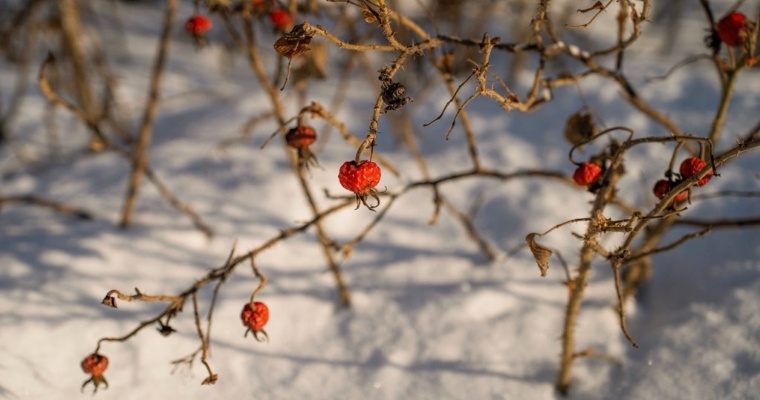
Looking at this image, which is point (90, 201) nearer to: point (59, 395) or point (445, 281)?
point (59, 395)

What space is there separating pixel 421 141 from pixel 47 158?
1698 mm

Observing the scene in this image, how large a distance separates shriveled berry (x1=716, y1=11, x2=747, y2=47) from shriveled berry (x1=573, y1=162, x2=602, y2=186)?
1.08 ft

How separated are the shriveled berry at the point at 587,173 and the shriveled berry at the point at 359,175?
1.38ft

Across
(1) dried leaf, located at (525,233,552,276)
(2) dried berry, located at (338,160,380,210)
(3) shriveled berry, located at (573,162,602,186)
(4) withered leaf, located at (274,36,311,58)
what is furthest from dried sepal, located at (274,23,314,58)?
(3) shriveled berry, located at (573,162,602,186)

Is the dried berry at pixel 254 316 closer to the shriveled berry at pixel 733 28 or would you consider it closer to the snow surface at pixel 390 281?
the snow surface at pixel 390 281

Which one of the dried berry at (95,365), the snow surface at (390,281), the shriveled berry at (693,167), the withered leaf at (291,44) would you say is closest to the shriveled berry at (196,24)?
the snow surface at (390,281)

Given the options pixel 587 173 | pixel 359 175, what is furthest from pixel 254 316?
pixel 587 173

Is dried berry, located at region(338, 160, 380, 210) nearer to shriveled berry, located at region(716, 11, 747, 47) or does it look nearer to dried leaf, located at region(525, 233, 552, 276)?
dried leaf, located at region(525, 233, 552, 276)

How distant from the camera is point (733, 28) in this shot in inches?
37.5

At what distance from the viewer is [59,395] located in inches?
48.4

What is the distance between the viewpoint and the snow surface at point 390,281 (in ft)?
4.24

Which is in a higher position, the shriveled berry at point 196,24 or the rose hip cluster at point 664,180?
the shriveled berry at point 196,24

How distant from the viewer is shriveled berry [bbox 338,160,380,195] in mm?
766

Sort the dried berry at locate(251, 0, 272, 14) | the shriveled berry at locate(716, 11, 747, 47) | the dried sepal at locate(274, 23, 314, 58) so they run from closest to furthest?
1. the dried sepal at locate(274, 23, 314, 58)
2. the shriveled berry at locate(716, 11, 747, 47)
3. the dried berry at locate(251, 0, 272, 14)
